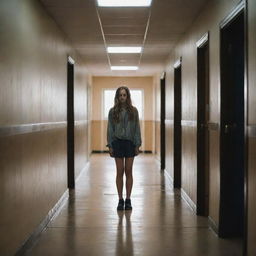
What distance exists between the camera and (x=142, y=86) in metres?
15.5

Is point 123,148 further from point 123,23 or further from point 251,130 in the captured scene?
point 251,130

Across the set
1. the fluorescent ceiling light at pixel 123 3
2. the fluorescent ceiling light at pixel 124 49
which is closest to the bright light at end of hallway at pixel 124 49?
the fluorescent ceiling light at pixel 124 49

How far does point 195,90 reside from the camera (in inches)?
228

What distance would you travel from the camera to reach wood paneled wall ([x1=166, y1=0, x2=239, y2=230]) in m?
4.64

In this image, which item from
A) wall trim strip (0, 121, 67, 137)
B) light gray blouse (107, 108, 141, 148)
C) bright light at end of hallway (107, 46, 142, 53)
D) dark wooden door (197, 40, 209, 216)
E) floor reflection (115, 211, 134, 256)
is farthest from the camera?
bright light at end of hallway (107, 46, 142, 53)

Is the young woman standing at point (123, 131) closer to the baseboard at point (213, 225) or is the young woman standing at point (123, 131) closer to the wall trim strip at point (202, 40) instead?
the wall trim strip at point (202, 40)

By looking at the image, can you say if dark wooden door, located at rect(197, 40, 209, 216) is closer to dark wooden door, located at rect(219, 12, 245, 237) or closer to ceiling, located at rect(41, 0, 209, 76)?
ceiling, located at rect(41, 0, 209, 76)

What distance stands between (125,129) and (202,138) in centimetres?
96

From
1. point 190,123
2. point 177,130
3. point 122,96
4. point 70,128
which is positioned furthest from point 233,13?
point 70,128

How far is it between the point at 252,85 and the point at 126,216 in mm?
2775

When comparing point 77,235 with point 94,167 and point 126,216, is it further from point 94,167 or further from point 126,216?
point 94,167

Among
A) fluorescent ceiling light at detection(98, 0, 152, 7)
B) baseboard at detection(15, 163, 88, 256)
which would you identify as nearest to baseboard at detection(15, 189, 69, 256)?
baseboard at detection(15, 163, 88, 256)

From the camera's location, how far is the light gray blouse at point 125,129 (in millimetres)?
5840

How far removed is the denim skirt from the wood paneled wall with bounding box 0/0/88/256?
0.77m
